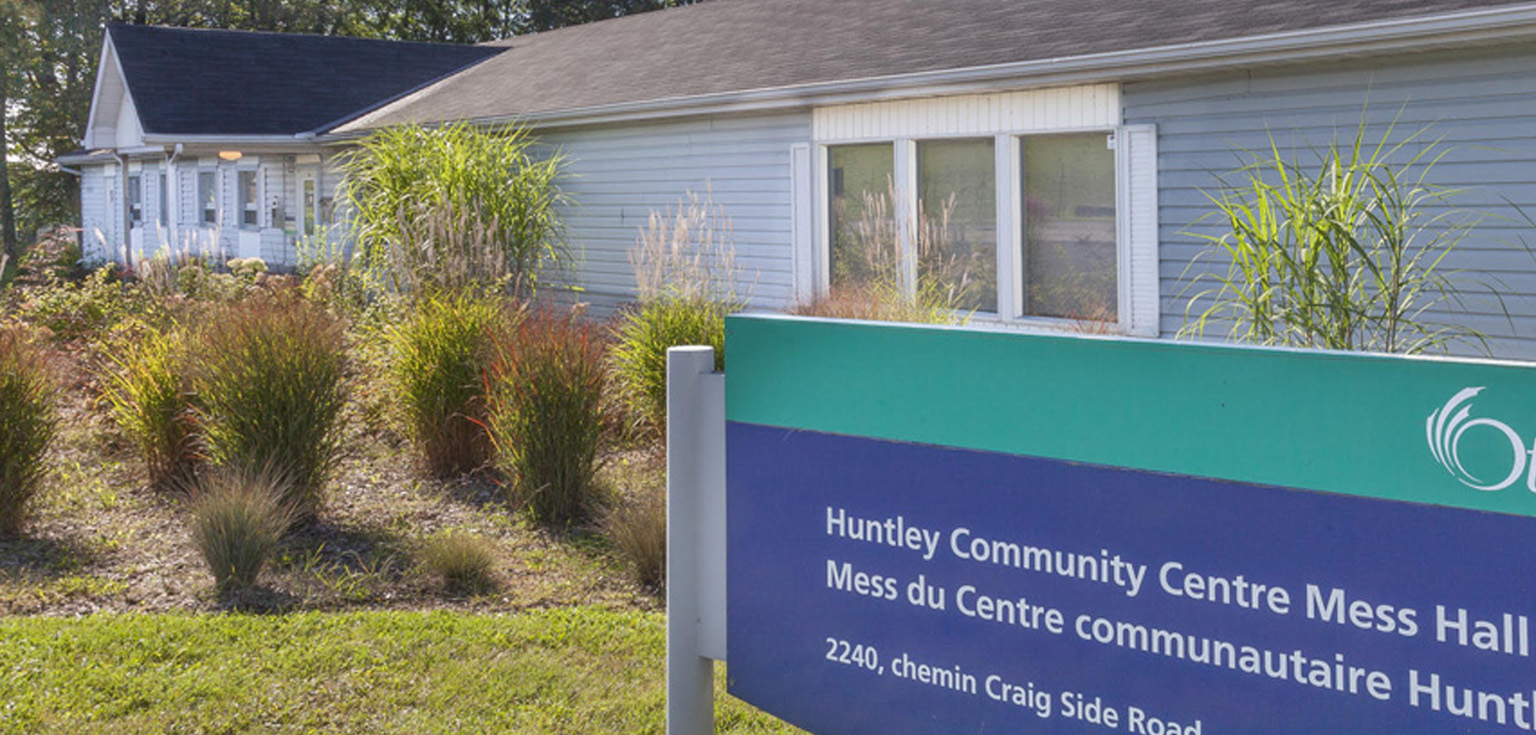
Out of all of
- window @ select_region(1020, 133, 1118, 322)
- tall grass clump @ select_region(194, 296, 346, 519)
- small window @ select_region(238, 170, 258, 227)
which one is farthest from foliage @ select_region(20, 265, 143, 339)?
small window @ select_region(238, 170, 258, 227)

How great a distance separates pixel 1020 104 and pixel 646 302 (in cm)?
345

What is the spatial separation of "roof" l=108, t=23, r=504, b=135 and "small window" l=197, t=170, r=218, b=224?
248 centimetres

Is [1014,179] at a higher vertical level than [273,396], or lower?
higher

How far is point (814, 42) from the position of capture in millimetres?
14008

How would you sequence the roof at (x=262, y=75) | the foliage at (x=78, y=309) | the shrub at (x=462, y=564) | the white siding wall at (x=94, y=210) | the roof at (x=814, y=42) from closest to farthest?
the shrub at (x=462, y=564)
the roof at (x=814, y=42)
the foliage at (x=78, y=309)
the roof at (x=262, y=75)
the white siding wall at (x=94, y=210)

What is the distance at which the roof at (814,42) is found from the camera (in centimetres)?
952

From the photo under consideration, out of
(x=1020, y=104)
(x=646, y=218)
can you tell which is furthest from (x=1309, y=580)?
(x=646, y=218)

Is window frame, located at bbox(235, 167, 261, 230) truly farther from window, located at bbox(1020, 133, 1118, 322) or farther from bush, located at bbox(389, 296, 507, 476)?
bush, located at bbox(389, 296, 507, 476)

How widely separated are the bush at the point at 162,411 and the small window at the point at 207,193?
18.2m

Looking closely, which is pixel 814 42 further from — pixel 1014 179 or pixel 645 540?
pixel 645 540

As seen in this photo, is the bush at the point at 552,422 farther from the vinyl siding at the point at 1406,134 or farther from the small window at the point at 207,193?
the small window at the point at 207,193

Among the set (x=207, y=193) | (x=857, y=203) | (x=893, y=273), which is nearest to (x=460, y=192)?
(x=857, y=203)

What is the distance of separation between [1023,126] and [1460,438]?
895cm

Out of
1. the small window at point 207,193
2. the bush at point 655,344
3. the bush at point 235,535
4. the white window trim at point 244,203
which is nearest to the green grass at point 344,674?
the bush at point 235,535
